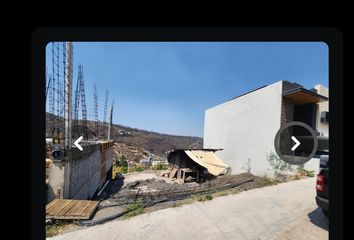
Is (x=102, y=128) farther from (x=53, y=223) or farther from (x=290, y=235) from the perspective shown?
(x=290, y=235)

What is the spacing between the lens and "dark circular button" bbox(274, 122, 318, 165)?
7.23 meters

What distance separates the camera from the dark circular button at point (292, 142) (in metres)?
7.23

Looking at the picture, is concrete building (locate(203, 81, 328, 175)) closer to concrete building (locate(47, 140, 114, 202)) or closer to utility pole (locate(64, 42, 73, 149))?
concrete building (locate(47, 140, 114, 202))

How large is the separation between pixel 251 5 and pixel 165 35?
416 mm

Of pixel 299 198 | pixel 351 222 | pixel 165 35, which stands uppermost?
pixel 165 35

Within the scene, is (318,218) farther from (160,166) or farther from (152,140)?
(152,140)

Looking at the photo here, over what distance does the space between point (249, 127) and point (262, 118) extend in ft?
2.92

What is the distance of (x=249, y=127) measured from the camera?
9.12 m

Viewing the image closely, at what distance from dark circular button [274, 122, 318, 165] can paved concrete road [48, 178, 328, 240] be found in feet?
12.9

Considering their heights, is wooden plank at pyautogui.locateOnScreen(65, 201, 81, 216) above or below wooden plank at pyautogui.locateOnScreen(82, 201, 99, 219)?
above

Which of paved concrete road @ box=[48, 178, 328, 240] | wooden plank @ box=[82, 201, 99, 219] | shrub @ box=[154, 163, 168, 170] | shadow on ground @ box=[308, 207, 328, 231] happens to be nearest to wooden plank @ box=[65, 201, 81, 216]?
wooden plank @ box=[82, 201, 99, 219]

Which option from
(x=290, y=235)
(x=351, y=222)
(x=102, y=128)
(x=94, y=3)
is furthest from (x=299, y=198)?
(x=102, y=128)

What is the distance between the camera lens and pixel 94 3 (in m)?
0.90

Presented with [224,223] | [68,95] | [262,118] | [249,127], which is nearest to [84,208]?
[68,95]
